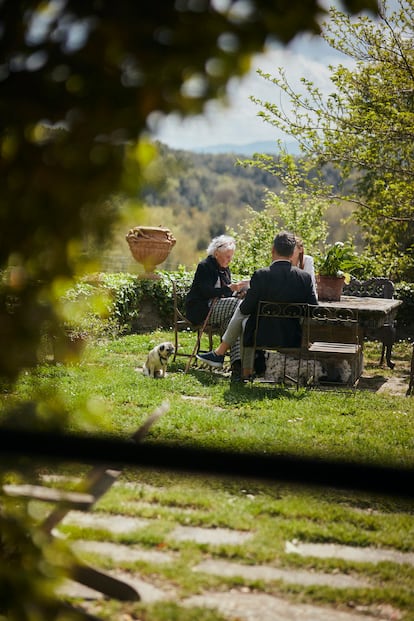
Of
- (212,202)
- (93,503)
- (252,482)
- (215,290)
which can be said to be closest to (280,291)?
(215,290)

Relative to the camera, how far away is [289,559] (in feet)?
10.3

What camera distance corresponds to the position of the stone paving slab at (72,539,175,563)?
3.01 meters

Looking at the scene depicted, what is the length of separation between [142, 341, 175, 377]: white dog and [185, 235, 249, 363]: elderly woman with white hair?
80 cm

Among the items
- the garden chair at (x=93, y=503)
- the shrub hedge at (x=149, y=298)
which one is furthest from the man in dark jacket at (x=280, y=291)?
the garden chair at (x=93, y=503)

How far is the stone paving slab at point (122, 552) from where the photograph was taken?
9.87 ft

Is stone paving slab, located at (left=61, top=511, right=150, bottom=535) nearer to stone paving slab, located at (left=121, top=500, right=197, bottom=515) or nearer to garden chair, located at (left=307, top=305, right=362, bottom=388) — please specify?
stone paving slab, located at (left=121, top=500, right=197, bottom=515)

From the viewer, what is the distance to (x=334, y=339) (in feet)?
26.8

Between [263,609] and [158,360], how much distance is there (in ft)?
16.1

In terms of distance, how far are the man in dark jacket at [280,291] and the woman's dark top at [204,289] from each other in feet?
2.20

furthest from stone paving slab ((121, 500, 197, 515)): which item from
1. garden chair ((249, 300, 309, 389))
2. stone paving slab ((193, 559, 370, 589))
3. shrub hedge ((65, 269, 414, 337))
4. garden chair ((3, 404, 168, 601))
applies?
shrub hedge ((65, 269, 414, 337))

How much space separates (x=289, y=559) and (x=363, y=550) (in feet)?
1.30

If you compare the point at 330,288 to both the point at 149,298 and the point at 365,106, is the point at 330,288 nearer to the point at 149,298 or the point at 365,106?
the point at 365,106

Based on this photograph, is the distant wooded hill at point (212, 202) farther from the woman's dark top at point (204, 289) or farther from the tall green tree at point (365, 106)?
the woman's dark top at point (204, 289)

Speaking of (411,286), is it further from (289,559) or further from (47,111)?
(47,111)
